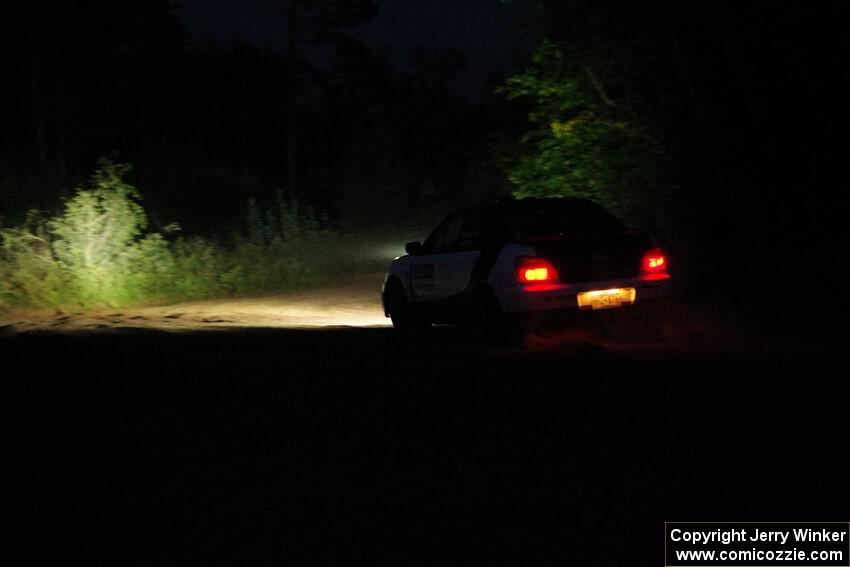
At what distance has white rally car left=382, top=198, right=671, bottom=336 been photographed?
10.9 metres

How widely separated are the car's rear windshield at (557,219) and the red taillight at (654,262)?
1.90ft

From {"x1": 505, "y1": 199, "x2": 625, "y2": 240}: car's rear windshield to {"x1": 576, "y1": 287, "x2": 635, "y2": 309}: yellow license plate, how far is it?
3.08ft

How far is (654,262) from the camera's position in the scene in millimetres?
11438

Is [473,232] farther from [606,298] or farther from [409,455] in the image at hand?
[409,455]

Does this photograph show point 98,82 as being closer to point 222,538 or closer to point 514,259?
point 514,259

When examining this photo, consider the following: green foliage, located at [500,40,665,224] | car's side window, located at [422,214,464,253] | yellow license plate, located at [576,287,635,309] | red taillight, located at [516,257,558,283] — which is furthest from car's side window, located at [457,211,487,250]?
green foliage, located at [500,40,665,224]

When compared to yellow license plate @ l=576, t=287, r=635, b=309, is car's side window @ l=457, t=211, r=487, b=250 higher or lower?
higher

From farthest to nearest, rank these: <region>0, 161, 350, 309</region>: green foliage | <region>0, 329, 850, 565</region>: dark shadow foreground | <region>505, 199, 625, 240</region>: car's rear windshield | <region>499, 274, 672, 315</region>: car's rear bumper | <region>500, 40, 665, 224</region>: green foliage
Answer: <region>0, 161, 350, 309</region>: green foliage
<region>500, 40, 665, 224</region>: green foliage
<region>505, 199, 625, 240</region>: car's rear windshield
<region>499, 274, 672, 315</region>: car's rear bumper
<region>0, 329, 850, 565</region>: dark shadow foreground

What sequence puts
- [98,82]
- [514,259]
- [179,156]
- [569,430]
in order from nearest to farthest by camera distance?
[569,430]
[514,259]
[98,82]
[179,156]

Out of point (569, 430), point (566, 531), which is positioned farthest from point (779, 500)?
Answer: point (569, 430)

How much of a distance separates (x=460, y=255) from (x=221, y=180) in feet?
138

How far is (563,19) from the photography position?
17031 millimetres

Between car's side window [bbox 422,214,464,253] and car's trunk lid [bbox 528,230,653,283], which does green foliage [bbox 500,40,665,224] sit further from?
car's trunk lid [bbox 528,230,653,283]

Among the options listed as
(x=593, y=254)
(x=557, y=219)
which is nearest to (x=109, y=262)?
(x=557, y=219)
